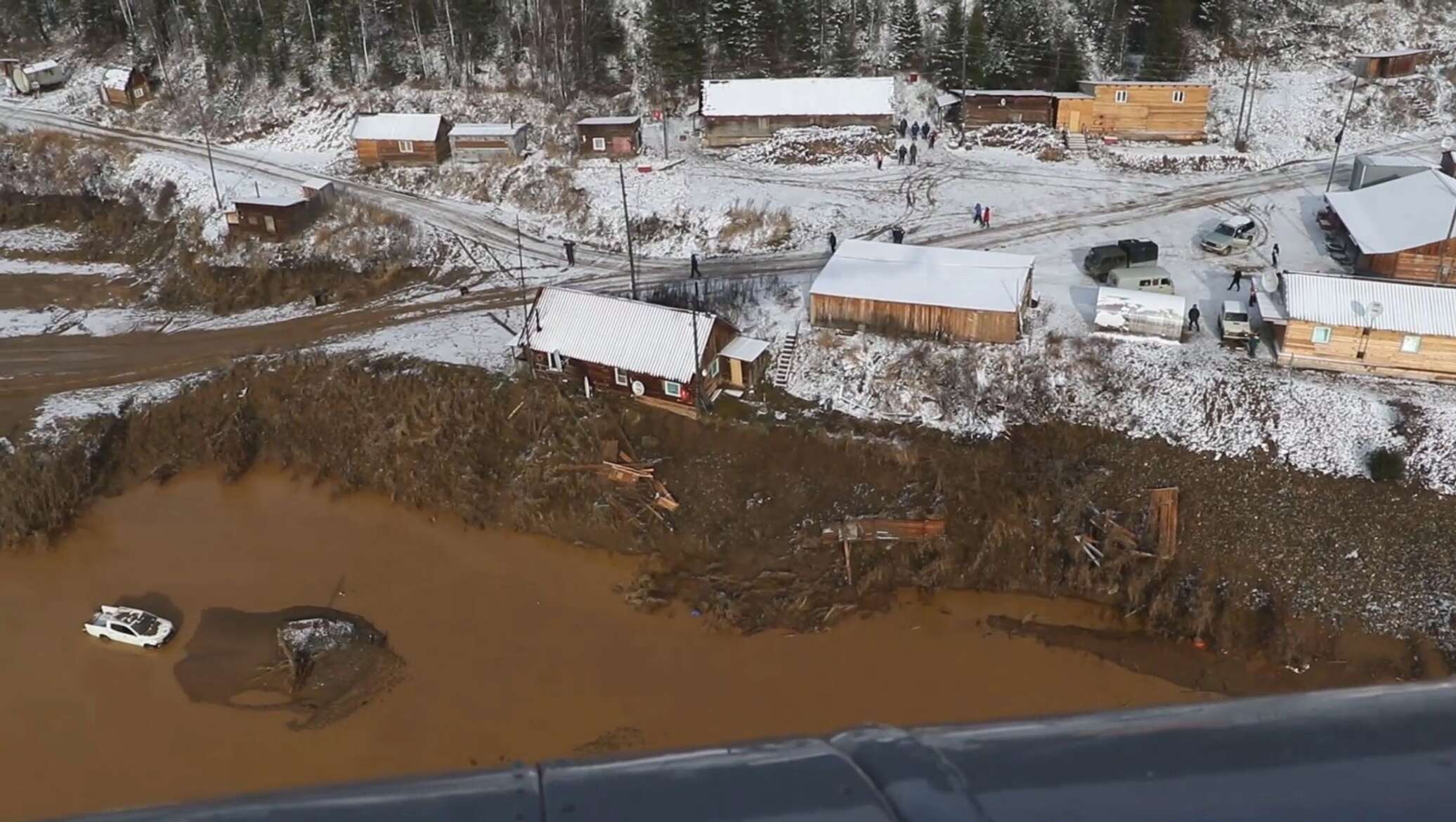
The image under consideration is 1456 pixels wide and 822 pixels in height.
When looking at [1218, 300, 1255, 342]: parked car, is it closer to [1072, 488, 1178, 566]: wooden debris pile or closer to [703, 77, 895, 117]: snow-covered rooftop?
[1072, 488, 1178, 566]: wooden debris pile

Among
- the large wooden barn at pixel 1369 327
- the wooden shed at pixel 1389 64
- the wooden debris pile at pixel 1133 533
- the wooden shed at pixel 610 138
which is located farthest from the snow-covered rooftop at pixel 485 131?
the wooden shed at pixel 1389 64

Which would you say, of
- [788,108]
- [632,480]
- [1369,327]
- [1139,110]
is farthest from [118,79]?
[1369,327]

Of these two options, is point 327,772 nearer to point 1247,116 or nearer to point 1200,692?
point 1200,692

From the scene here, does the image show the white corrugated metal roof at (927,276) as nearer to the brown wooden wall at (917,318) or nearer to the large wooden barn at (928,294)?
the large wooden barn at (928,294)

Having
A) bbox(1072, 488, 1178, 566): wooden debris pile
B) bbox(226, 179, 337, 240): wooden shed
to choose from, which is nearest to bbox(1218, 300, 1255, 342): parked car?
bbox(1072, 488, 1178, 566): wooden debris pile

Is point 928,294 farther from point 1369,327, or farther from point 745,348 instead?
point 1369,327
